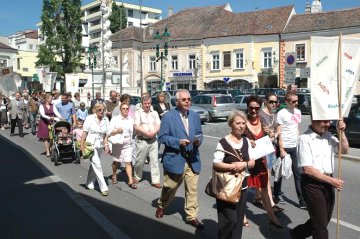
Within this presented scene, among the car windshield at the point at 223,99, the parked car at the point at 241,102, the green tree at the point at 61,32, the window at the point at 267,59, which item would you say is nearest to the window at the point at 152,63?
the green tree at the point at 61,32

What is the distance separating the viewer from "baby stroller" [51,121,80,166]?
463 inches

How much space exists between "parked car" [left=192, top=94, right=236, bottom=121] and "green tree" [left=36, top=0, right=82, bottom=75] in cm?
3698

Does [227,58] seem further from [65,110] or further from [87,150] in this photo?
[87,150]

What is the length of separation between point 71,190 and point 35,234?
252cm

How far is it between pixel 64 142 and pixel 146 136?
4.14m

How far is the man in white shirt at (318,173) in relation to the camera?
4598mm

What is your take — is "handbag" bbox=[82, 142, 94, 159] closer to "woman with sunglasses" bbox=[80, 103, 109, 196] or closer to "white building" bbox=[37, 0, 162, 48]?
"woman with sunglasses" bbox=[80, 103, 109, 196]

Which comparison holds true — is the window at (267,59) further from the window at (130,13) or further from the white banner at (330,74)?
the window at (130,13)

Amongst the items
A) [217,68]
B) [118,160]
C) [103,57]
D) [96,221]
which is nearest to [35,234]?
[96,221]

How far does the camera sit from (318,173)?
4.59 metres

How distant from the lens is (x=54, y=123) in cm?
1215

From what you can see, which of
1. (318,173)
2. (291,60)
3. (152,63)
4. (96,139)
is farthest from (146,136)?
(152,63)

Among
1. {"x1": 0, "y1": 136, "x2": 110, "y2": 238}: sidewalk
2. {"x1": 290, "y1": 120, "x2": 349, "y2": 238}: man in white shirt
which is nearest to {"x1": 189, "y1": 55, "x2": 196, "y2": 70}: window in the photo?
{"x1": 0, "y1": 136, "x2": 110, "y2": 238}: sidewalk

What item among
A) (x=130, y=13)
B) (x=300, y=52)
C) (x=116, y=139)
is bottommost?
(x=116, y=139)
